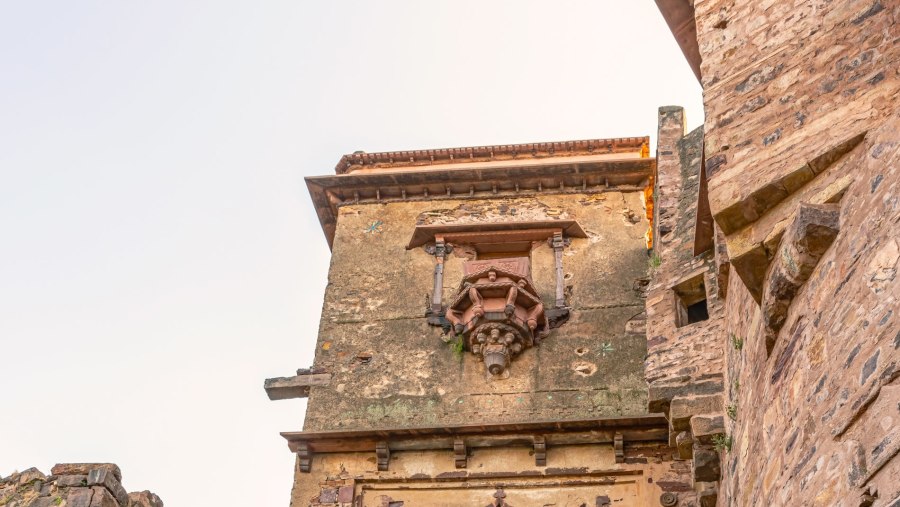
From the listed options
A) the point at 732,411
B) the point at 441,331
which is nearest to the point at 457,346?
the point at 441,331

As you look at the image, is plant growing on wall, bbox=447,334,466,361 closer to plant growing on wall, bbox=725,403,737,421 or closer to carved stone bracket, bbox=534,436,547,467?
carved stone bracket, bbox=534,436,547,467

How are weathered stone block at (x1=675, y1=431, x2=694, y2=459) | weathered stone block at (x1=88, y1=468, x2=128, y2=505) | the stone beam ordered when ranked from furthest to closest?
weathered stone block at (x1=88, y1=468, x2=128, y2=505) → weathered stone block at (x1=675, y1=431, x2=694, y2=459) → the stone beam

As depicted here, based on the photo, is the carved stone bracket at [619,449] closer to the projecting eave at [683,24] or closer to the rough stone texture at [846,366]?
the projecting eave at [683,24]

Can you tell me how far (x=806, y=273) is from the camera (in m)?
5.11

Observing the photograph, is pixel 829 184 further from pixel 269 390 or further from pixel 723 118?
pixel 269 390

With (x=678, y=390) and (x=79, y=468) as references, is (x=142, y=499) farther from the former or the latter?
(x=678, y=390)

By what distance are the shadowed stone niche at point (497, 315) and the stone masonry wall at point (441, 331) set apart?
174 mm

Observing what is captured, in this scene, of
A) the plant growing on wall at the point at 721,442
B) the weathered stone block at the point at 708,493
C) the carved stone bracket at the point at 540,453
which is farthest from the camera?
the carved stone bracket at the point at 540,453

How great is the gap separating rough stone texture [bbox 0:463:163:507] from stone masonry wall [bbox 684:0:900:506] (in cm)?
481

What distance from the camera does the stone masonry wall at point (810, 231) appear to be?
4.34m

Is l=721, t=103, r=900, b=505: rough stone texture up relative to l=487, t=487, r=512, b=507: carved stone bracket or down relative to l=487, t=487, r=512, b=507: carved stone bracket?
down

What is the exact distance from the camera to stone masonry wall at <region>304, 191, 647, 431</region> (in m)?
12.6

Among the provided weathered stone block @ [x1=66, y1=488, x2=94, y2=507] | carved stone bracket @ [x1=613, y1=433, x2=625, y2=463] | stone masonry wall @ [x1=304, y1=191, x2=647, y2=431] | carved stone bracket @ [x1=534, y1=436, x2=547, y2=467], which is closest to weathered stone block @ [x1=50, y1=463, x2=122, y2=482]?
weathered stone block @ [x1=66, y1=488, x2=94, y2=507]

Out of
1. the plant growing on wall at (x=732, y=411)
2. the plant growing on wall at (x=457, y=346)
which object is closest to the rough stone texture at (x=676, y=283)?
the plant growing on wall at (x=732, y=411)
